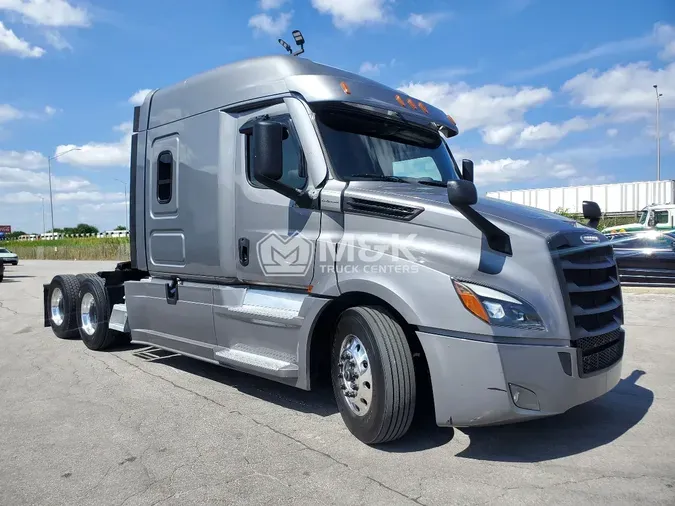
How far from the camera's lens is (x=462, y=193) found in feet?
11.6

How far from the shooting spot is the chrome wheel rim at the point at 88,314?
7.70 m

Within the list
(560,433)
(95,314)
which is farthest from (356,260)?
(95,314)

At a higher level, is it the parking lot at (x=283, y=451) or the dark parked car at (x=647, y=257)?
the dark parked car at (x=647, y=257)

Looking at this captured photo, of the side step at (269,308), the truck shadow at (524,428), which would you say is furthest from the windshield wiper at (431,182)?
the truck shadow at (524,428)

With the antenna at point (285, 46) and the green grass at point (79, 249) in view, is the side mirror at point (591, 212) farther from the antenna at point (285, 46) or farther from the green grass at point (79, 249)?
the green grass at point (79, 249)

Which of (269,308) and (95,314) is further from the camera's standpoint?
(95,314)

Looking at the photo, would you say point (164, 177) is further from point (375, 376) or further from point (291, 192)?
point (375, 376)

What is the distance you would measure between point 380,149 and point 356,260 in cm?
117

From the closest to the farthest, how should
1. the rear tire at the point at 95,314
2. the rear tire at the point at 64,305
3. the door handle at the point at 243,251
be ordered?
the door handle at the point at 243,251 → the rear tire at the point at 95,314 → the rear tire at the point at 64,305

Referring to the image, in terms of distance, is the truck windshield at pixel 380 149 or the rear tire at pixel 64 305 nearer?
the truck windshield at pixel 380 149

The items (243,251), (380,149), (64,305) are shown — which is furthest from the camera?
(64,305)

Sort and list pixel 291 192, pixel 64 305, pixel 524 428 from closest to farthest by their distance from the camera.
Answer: pixel 524 428 → pixel 291 192 → pixel 64 305

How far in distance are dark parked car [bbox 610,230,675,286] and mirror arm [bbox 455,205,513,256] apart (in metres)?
10.9

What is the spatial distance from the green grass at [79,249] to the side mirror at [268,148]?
41.0 m
